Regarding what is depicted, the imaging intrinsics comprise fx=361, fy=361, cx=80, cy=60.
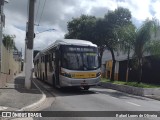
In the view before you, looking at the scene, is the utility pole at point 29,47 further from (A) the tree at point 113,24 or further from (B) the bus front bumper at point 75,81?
(A) the tree at point 113,24

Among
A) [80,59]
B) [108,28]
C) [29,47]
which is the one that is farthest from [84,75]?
[108,28]

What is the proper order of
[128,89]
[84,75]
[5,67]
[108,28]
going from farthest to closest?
[108,28] → [5,67] → [128,89] → [84,75]

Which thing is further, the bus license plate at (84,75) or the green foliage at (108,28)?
the green foliage at (108,28)

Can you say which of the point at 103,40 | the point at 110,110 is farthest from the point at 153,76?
the point at 110,110

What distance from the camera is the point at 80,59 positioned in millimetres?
22875

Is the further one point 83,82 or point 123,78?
point 123,78

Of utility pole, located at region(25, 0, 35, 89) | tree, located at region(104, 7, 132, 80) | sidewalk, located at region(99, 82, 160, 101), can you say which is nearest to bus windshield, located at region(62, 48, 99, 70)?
utility pole, located at region(25, 0, 35, 89)

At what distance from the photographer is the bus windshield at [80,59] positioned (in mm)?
22625

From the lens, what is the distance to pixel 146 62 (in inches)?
1415

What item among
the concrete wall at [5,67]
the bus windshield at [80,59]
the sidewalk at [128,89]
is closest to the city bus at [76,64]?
the bus windshield at [80,59]

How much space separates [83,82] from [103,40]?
18020mm

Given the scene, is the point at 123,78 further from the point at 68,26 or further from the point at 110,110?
the point at 110,110

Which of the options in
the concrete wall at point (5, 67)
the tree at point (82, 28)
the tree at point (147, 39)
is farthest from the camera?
the tree at point (82, 28)

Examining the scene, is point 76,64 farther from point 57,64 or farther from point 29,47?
point 29,47
